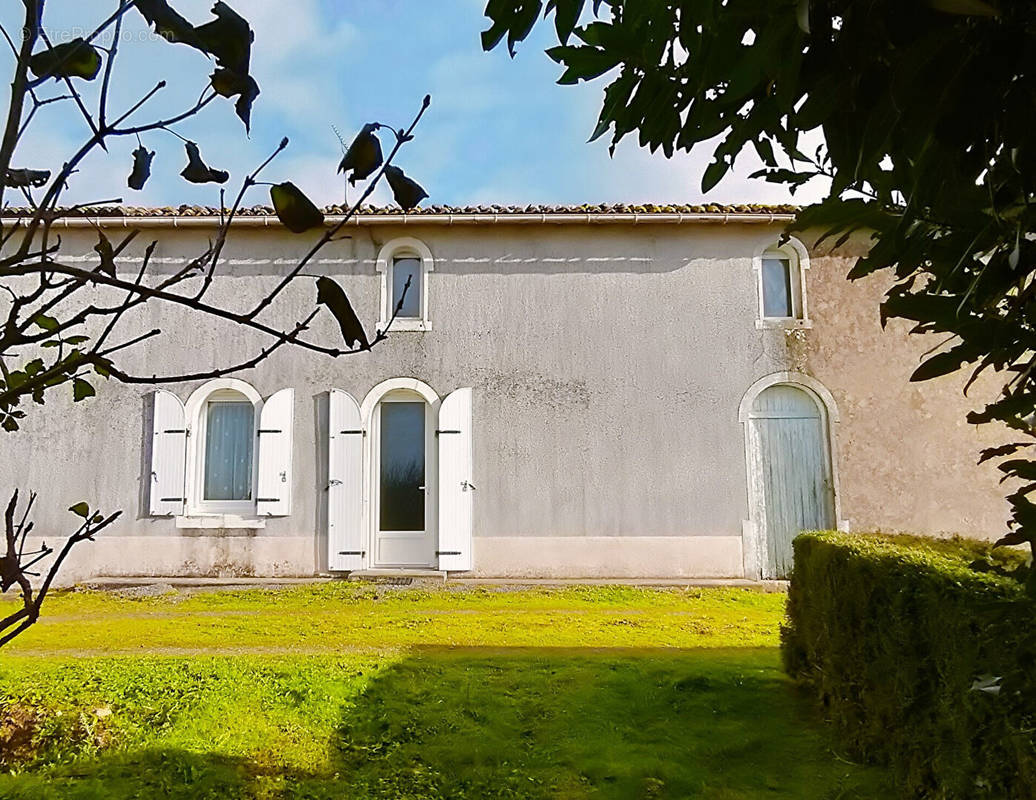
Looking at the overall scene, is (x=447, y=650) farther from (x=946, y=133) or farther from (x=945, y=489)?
(x=945, y=489)

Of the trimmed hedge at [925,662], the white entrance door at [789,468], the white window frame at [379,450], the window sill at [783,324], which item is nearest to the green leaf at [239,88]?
the trimmed hedge at [925,662]

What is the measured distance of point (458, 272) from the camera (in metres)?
9.37

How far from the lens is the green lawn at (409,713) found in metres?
3.20

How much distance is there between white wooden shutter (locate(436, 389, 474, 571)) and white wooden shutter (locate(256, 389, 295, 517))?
69.6 inches

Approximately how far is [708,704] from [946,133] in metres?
4.12

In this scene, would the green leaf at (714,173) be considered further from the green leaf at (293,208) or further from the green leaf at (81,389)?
the green leaf at (81,389)

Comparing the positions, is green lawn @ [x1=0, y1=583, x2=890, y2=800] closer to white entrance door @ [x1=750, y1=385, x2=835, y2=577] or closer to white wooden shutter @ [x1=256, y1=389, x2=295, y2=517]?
white wooden shutter @ [x1=256, y1=389, x2=295, y2=517]

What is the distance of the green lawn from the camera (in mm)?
3197

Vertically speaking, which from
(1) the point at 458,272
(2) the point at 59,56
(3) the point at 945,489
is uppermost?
(1) the point at 458,272

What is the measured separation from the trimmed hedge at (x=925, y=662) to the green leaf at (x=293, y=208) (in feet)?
3.87

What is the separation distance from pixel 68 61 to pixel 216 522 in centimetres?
843

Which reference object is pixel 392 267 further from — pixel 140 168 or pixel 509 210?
pixel 140 168

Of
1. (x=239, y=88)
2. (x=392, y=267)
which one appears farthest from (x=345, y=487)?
(x=239, y=88)

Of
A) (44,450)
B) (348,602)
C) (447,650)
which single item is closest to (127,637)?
(348,602)
